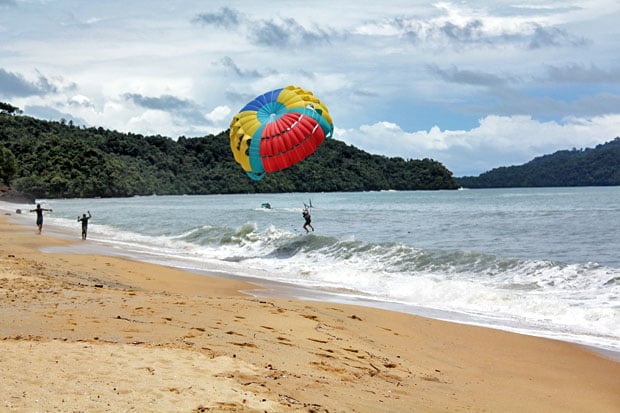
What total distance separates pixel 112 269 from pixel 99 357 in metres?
10.1

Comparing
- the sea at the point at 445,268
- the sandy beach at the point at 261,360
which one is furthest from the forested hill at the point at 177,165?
the sandy beach at the point at 261,360

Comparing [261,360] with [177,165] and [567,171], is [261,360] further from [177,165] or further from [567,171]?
[567,171]

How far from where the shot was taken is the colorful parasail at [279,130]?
2112cm

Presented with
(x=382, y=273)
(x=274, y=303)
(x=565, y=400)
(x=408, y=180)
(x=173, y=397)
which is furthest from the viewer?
(x=408, y=180)

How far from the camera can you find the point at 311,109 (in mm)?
21562

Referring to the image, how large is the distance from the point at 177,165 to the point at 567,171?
9837cm

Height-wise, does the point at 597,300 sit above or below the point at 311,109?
below

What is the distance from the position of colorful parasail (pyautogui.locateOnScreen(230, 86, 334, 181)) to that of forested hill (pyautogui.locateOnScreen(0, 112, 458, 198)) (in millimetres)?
97668

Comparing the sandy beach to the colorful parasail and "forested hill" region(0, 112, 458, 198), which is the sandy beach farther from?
"forested hill" region(0, 112, 458, 198)

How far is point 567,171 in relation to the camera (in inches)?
6511

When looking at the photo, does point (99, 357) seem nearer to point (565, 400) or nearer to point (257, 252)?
point (565, 400)

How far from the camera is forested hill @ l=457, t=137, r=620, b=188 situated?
15550 centimetres

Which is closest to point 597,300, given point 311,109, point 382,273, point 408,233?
point 382,273

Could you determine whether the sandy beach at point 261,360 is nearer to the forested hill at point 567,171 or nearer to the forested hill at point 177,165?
the forested hill at point 177,165
